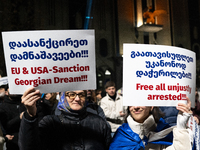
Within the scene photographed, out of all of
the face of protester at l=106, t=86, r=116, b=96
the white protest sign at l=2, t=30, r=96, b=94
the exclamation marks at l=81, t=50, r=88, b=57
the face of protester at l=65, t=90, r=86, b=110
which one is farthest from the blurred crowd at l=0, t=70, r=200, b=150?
the face of protester at l=106, t=86, r=116, b=96

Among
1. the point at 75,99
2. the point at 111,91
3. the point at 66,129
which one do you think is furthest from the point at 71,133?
the point at 111,91

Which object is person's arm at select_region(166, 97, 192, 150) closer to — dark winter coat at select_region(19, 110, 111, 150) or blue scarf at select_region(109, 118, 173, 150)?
blue scarf at select_region(109, 118, 173, 150)

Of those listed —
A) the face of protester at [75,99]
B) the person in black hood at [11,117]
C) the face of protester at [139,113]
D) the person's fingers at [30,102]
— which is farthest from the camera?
the person in black hood at [11,117]

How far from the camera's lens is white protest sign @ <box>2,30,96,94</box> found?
1.62 meters

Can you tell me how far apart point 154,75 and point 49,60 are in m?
0.82

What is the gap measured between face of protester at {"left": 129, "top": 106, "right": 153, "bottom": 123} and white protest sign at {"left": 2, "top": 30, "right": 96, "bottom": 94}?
1.45 ft

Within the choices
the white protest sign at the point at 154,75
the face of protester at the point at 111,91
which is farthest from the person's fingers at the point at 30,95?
the face of protester at the point at 111,91

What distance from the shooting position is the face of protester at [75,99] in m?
1.86

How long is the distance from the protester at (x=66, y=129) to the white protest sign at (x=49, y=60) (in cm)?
12

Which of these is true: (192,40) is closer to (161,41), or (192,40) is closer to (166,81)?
(161,41)

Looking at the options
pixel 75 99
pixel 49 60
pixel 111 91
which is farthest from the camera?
pixel 111 91

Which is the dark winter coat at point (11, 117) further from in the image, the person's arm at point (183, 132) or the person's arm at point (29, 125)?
the person's arm at point (183, 132)

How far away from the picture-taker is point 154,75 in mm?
1846

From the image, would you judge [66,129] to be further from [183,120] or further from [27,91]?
[183,120]
